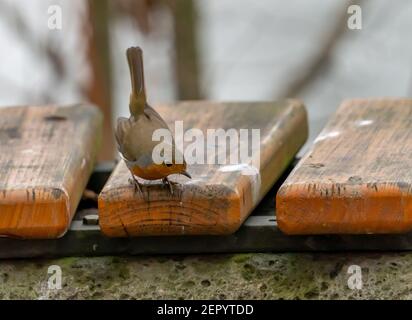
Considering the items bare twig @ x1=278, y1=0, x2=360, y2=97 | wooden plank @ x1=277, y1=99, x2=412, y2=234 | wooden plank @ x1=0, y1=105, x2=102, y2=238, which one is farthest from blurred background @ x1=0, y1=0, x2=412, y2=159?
wooden plank @ x1=277, y1=99, x2=412, y2=234

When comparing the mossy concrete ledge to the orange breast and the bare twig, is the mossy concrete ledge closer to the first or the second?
the orange breast

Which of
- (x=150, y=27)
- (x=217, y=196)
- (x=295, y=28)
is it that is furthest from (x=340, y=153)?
(x=295, y=28)

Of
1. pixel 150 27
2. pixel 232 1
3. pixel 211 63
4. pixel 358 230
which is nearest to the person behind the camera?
pixel 358 230

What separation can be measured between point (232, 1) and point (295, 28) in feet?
1.08

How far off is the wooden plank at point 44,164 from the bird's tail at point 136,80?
153 millimetres

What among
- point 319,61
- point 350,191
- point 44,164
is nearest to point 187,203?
point 350,191

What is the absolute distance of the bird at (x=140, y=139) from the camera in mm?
2189

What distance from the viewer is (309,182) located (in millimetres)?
2051

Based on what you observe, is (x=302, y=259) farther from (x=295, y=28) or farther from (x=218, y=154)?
(x=295, y=28)

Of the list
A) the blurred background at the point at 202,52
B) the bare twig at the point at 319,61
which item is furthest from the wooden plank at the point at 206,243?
the bare twig at the point at 319,61

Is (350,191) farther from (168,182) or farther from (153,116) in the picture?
(153,116)

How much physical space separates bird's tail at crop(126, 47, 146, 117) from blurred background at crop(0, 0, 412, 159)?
7.42 ft

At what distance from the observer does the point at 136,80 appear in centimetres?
238

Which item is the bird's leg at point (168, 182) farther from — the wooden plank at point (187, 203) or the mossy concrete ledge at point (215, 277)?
the mossy concrete ledge at point (215, 277)
